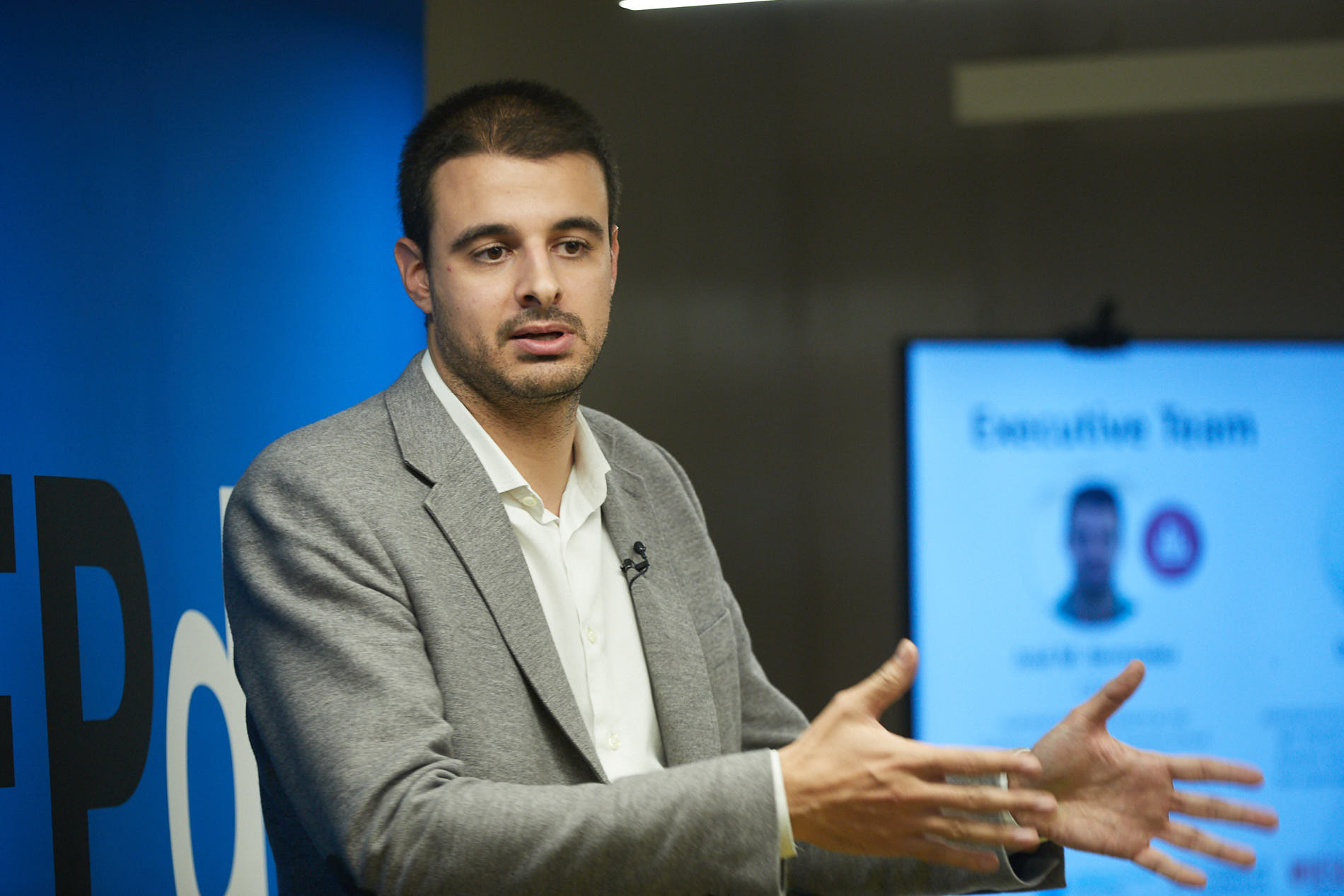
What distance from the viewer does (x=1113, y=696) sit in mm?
1430

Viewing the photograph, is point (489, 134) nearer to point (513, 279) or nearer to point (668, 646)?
point (513, 279)

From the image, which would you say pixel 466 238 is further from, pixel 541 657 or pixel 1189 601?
pixel 1189 601

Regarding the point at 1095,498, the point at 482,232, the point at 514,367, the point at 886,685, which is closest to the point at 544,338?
the point at 514,367

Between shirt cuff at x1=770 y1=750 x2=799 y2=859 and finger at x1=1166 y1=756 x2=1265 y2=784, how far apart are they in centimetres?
55

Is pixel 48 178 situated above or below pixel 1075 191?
below

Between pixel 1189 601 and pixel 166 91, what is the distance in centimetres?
290

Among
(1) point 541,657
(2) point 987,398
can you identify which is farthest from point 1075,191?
(1) point 541,657

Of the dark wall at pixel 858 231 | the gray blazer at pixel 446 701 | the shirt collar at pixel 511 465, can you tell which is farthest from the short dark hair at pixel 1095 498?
the shirt collar at pixel 511 465

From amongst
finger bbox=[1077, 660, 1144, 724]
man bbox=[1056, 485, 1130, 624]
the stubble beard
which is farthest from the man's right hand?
man bbox=[1056, 485, 1130, 624]

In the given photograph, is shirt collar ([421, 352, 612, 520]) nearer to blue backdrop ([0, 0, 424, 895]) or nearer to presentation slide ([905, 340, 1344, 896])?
blue backdrop ([0, 0, 424, 895])

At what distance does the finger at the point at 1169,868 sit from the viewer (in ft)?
4.48

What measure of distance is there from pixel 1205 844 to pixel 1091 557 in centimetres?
200

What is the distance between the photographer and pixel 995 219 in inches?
132

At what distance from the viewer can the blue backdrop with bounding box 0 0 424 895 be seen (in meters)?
1.83
